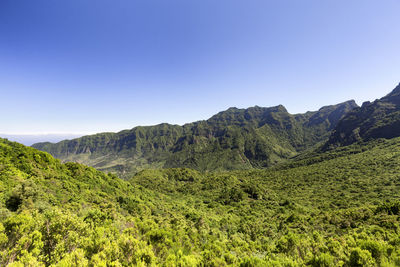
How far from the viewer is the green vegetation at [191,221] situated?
1145 cm

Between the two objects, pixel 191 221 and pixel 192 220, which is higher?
pixel 191 221

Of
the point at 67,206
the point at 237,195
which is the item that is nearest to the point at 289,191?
the point at 237,195

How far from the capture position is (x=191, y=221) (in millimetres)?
46969

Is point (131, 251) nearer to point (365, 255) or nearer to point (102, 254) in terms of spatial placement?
point (102, 254)

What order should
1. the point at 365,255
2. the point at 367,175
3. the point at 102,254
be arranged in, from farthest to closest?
the point at 367,175, the point at 365,255, the point at 102,254

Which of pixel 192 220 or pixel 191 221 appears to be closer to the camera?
pixel 191 221

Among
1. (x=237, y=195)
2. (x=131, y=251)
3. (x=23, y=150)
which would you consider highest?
(x=23, y=150)

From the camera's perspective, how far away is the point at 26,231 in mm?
11547

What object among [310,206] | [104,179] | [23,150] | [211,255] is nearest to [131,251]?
[211,255]

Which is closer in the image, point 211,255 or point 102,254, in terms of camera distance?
point 102,254

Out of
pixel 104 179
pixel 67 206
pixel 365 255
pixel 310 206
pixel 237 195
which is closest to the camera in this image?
pixel 365 255

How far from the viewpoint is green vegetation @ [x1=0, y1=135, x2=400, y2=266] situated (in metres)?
11.5

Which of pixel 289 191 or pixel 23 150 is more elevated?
pixel 23 150

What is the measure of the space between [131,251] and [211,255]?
261 inches
